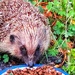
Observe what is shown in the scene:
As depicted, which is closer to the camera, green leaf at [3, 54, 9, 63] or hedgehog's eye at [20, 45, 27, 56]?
hedgehog's eye at [20, 45, 27, 56]

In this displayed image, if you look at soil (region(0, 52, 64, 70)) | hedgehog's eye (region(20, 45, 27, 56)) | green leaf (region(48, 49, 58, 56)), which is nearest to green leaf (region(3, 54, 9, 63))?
soil (region(0, 52, 64, 70))

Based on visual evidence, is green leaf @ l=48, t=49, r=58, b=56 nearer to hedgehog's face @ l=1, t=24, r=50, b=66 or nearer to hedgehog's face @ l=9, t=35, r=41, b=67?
hedgehog's face @ l=1, t=24, r=50, b=66

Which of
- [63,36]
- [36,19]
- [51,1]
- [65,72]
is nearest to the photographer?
[65,72]

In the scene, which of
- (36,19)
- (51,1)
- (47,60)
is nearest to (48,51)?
(47,60)

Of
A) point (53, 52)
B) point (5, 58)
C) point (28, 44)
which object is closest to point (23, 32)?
point (28, 44)

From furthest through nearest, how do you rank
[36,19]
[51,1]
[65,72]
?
[51,1]
[36,19]
[65,72]

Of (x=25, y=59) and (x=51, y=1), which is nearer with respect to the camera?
(x=25, y=59)

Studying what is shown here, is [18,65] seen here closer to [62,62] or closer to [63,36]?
[62,62]

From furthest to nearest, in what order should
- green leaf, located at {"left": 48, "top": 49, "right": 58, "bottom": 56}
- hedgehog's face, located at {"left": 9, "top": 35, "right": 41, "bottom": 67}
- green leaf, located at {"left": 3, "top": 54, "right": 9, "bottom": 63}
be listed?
green leaf, located at {"left": 48, "top": 49, "right": 58, "bottom": 56} → green leaf, located at {"left": 3, "top": 54, "right": 9, "bottom": 63} → hedgehog's face, located at {"left": 9, "top": 35, "right": 41, "bottom": 67}

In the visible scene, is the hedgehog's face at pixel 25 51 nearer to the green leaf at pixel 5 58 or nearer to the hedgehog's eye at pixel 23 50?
the hedgehog's eye at pixel 23 50
